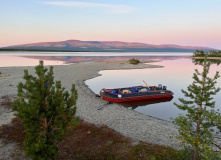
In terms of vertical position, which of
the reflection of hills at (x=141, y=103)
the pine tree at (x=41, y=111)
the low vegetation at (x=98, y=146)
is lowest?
the reflection of hills at (x=141, y=103)

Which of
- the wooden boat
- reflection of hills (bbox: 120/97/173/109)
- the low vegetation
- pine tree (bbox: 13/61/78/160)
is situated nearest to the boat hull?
the wooden boat

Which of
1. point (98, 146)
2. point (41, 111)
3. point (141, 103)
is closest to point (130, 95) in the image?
point (141, 103)

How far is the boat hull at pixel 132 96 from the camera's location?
25.5m

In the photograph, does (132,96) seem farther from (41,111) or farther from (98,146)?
(41,111)

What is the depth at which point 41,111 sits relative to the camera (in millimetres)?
7668

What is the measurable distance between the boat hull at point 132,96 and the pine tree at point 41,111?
57.2ft

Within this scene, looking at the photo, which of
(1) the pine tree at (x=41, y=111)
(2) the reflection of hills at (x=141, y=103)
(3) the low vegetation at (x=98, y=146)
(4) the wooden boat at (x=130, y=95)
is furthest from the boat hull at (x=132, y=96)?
(1) the pine tree at (x=41, y=111)

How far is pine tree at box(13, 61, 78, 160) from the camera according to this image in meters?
7.14

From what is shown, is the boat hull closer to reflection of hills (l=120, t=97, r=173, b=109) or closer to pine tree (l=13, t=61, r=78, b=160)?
reflection of hills (l=120, t=97, r=173, b=109)

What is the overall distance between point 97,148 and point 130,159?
2573 millimetres

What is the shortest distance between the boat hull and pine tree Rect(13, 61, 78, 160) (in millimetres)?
17422

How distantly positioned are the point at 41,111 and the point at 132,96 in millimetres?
19779

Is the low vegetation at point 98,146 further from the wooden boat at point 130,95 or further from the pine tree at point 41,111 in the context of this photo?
the wooden boat at point 130,95

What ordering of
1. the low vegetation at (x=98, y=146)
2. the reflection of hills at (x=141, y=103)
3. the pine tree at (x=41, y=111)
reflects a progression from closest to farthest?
the pine tree at (x=41, y=111), the low vegetation at (x=98, y=146), the reflection of hills at (x=141, y=103)
